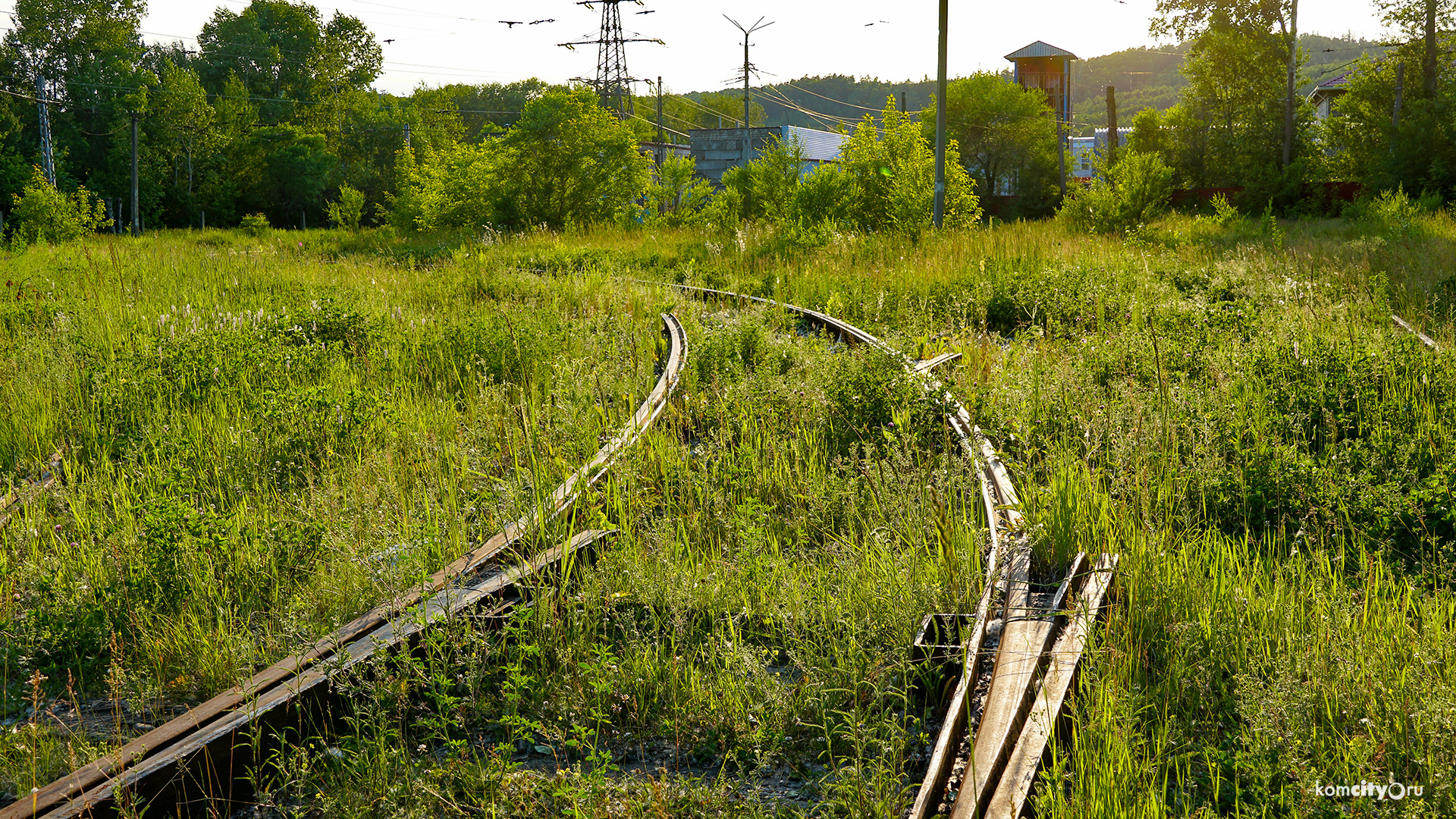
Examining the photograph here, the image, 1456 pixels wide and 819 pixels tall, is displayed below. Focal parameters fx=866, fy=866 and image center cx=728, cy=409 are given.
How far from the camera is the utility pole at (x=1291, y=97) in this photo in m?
35.3

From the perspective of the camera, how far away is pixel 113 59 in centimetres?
6231

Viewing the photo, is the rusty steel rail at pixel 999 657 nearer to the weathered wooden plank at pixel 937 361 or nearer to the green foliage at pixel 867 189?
the weathered wooden plank at pixel 937 361

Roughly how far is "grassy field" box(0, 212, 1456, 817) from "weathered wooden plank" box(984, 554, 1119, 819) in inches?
2.6

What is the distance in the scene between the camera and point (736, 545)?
3734 millimetres

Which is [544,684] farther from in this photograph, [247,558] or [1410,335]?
[1410,335]

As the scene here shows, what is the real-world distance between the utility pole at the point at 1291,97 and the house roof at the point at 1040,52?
29653 mm

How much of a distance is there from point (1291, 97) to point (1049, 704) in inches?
1657

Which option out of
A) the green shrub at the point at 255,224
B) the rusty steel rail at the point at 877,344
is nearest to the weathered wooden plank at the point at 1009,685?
the rusty steel rail at the point at 877,344

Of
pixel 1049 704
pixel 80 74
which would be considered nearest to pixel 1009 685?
pixel 1049 704

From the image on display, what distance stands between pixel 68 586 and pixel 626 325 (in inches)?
204

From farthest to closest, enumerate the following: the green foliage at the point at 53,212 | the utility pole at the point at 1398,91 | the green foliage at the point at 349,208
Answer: the green foliage at the point at 349,208
the green foliage at the point at 53,212
the utility pole at the point at 1398,91

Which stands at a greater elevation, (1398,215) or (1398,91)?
(1398,91)

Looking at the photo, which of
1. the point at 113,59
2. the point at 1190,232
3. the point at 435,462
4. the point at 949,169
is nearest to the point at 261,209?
the point at 113,59

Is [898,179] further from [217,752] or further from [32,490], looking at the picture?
[217,752]
